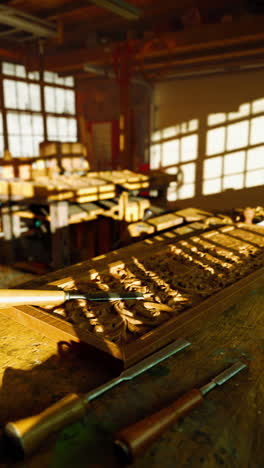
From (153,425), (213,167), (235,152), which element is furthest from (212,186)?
(153,425)

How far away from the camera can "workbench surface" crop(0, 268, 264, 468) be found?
0.99 meters

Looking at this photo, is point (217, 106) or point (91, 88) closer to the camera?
point (217, 106)

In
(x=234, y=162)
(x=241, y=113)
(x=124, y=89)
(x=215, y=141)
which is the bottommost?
(x=234, y=162)

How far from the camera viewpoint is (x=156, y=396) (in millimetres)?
1223

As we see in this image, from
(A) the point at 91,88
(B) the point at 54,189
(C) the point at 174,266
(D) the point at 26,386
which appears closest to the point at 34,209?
(B) the point at 54,189

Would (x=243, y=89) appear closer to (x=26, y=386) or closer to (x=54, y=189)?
(x=54, y=189)

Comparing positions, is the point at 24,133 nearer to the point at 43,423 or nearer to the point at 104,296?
the point at 104,296

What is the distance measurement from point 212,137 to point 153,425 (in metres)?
10.4

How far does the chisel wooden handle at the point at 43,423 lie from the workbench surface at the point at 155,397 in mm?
40

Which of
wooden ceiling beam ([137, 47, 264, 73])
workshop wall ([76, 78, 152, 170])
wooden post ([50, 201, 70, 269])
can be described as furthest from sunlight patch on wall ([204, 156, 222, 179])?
wooden post ([50, 201, 70, 269])

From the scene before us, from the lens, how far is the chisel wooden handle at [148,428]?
92 centimetres

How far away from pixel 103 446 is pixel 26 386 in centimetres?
41

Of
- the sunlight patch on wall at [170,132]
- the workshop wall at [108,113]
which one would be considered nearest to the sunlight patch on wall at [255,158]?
the sunlight patch on wall at [170,132]

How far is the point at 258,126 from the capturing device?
970 centimetres
